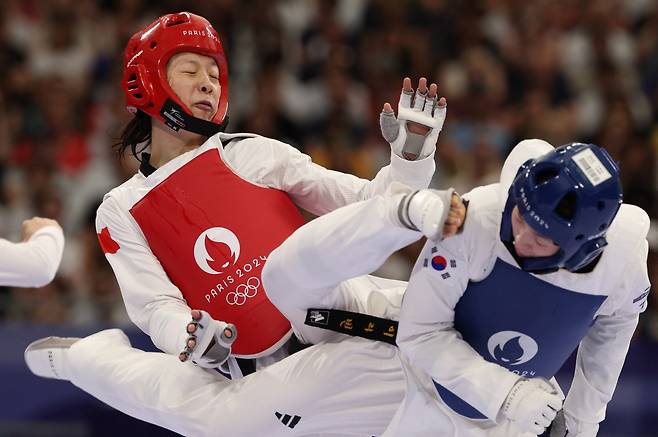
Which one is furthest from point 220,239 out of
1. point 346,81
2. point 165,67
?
point 346,81

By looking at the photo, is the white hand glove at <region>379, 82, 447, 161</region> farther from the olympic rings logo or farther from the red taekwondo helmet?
the red taekwondo helmet

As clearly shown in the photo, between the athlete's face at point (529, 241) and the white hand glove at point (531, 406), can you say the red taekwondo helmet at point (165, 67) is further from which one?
the white hand glove at point (531, 406)

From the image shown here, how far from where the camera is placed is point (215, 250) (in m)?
5.41

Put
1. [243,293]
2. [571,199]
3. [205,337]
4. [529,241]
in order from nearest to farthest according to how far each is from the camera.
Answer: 1. [571,199]
2. [529,241]
3. [205,337]
4. [243,293]

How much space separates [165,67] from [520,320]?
93.8 inches

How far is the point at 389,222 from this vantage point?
4371 millimetres

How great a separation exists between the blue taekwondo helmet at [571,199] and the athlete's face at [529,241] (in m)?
0.03

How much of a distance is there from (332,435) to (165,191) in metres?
1.49

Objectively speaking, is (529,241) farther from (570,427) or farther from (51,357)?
(51,357)

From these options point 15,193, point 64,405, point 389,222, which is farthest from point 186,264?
point 15,193

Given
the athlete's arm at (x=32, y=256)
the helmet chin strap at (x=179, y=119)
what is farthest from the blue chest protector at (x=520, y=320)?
the athlete's arm at (x=32, y=256)

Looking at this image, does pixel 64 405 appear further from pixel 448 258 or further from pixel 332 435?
pixel 448 258

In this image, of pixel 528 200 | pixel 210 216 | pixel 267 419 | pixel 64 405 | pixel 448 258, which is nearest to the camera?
pixel 528 200

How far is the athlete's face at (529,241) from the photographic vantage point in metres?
4.22
